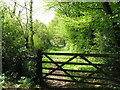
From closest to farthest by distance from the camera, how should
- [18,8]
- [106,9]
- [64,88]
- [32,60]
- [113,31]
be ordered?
[64,88], [32,60], [106,9], [113,31], [18,8]

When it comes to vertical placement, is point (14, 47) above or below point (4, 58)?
above

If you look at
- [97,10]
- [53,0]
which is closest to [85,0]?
[97,10]

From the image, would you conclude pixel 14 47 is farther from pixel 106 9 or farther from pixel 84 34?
pixel 84 34

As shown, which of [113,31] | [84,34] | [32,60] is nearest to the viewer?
[32,60]

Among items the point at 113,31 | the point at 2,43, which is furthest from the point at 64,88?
the point at 113,31

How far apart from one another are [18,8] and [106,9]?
6297mm

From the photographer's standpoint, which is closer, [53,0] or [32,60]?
[32,60]

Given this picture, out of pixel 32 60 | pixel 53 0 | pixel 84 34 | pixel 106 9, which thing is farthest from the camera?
pixel 84 34

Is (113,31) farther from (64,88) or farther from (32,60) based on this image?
(32,60)

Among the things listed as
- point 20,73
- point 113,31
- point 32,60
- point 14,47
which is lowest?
point 20,73

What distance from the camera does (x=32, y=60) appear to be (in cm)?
489

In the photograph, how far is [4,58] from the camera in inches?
199

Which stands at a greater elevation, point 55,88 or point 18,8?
point 18,8

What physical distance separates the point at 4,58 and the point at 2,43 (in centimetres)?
68
